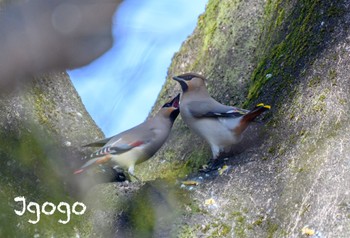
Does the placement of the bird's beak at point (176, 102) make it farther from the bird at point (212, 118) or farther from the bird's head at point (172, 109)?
the bird at point (212, 118)

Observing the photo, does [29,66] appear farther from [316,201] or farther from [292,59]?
[316,201]

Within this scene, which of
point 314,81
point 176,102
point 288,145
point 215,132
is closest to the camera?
point 288,145

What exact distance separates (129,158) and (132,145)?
0.09 metres

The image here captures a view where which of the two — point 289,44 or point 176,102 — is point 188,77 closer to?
point 176,102

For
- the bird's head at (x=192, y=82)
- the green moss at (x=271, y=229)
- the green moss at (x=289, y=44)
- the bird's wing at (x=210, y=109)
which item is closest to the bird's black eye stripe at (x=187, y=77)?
the bird's head at (x=192, y=82)

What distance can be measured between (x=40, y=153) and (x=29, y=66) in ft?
2.57

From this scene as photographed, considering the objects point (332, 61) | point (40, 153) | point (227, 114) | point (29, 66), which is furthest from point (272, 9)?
point (40, 153)

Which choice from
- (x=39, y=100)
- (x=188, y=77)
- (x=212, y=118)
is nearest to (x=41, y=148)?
(x=39, y=100)

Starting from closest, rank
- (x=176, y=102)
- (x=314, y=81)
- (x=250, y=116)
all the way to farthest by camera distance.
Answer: (x=314, y=81) < (x=250, y=116) < (x=176, y=102)

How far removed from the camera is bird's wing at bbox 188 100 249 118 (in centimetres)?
522

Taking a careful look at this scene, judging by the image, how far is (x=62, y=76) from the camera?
519 centimetres

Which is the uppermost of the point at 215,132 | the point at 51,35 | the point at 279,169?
the point at 51,35

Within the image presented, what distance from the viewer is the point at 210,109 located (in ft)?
17.7

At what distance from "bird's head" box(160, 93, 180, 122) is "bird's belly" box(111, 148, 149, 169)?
51 cm
